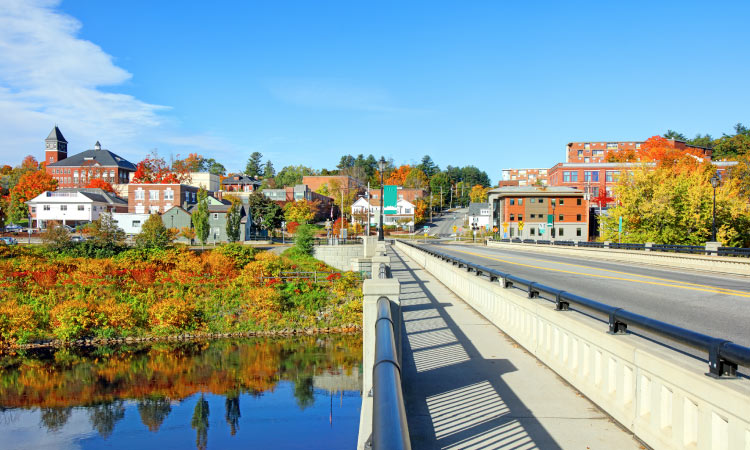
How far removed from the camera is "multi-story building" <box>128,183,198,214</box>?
96.6 meters

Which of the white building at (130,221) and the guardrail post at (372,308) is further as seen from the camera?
the white building at (130,221)

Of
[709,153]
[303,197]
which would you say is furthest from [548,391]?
[709,153]

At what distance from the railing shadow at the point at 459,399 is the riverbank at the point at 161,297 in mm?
24882

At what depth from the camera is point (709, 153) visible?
13238cm

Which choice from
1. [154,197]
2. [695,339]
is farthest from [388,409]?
[154,197]

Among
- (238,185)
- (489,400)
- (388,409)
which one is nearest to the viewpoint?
(388,409)

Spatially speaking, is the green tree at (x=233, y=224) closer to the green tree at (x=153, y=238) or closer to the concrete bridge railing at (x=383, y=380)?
the green tree at (x=153, y=238)

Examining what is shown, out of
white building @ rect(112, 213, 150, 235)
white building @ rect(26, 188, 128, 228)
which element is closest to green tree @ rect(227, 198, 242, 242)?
white building @ rect(112, 213, 150, 235)

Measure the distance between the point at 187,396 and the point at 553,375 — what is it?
18.8 meters

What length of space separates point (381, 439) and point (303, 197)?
381 ft

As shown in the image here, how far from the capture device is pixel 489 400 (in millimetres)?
6977

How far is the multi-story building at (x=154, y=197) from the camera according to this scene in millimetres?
96625

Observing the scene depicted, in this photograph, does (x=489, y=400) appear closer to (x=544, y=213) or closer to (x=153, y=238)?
(x=153, y=238)

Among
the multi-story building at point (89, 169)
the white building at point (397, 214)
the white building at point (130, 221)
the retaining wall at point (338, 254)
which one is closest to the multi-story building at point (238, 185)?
the multi-story building at point (89, 169)
